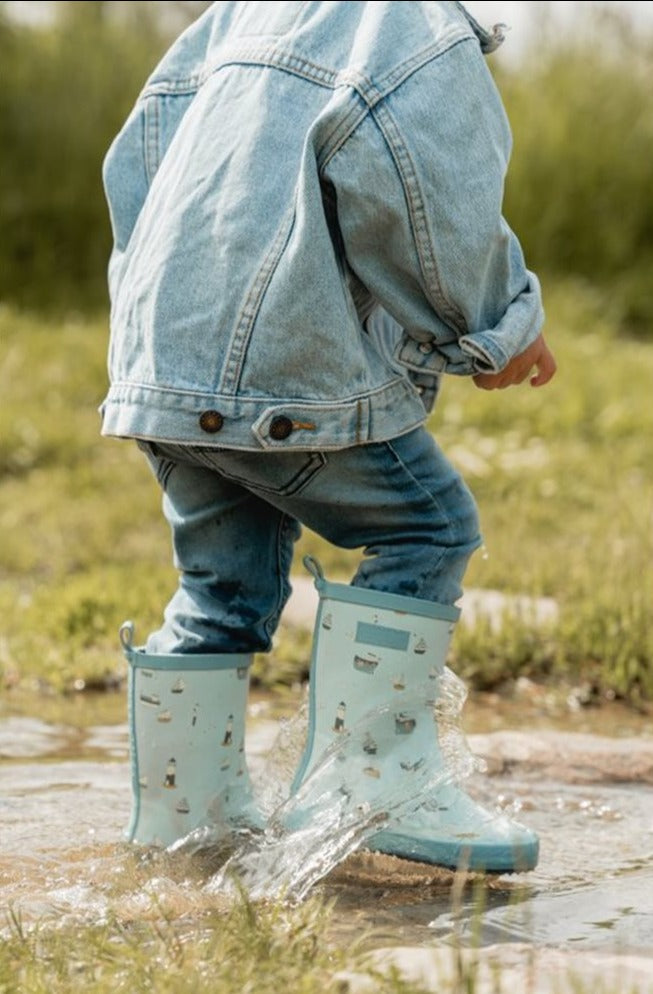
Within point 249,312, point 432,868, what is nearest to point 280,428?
point 249,312

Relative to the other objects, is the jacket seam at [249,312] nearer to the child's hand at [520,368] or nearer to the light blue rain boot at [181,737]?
the child's hand at [520,368]

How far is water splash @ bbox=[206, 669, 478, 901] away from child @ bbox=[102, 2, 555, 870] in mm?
11

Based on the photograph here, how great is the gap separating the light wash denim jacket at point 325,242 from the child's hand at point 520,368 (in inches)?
1.2

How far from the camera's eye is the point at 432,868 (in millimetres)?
2406

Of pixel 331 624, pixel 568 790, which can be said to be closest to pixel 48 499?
pixel 568 790

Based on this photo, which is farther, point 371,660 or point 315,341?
point 371,660

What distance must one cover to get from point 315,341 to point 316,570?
0.40 meters

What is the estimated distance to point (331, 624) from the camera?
2357mm

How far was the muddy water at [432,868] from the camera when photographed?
83.9 inches

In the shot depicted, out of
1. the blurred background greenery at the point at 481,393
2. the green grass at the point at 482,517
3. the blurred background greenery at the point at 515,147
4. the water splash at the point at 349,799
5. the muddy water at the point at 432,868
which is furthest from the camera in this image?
→ the blurred background greenery at the point at 515,147

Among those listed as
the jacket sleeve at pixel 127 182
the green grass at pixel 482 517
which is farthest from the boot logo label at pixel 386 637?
the green grass at pixel 482 517

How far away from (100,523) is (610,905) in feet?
10.9

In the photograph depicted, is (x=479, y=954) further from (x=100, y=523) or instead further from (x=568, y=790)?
(x=100, y=523)

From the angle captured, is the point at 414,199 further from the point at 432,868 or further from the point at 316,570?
the point at 432,868
